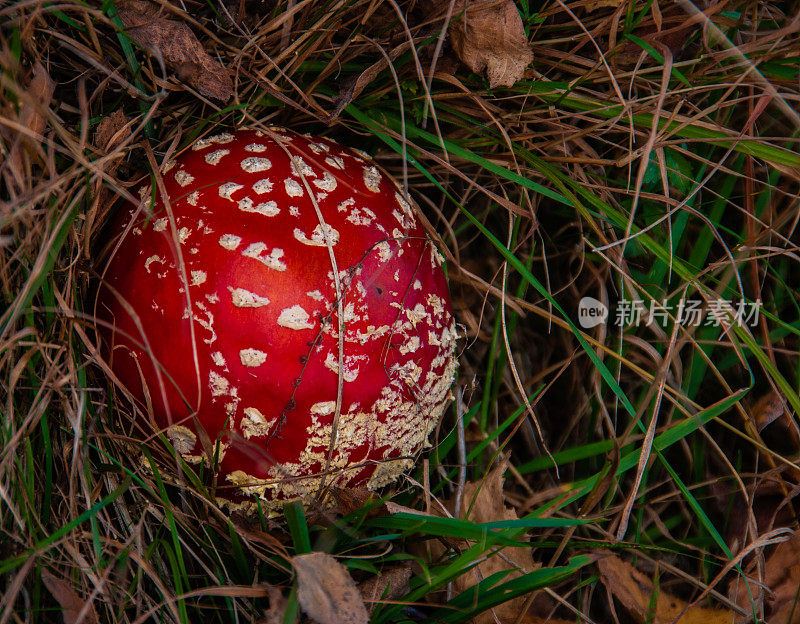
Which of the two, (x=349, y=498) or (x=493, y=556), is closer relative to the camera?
(x=349, y=498)

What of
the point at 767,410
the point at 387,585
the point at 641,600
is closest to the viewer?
Answer: the point at 387,585

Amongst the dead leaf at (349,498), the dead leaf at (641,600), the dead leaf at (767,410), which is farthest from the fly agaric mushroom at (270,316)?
the dead leaf at (767,410)

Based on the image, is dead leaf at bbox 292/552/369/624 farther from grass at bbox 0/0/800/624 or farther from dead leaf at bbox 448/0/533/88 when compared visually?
dead leaf at bbox 448/0/533/88

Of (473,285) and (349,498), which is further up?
(473,285)

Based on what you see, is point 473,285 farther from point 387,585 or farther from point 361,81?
point 387,585

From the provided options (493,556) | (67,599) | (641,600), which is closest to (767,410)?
Result: (641,600)

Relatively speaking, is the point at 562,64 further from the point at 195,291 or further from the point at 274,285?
the point at 195,291

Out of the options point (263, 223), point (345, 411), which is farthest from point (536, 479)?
point (263, 223)
